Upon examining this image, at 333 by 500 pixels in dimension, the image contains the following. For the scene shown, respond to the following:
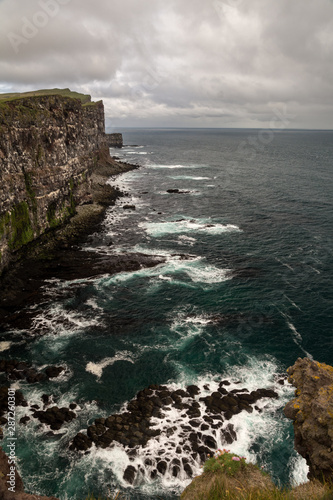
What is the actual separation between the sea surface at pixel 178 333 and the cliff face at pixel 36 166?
12.0m

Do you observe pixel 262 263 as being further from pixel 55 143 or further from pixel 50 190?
pixel 55 143

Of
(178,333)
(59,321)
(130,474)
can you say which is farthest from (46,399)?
(178,333)

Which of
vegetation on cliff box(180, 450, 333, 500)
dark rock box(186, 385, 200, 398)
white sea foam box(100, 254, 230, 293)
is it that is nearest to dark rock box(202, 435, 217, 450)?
dark rock box(186, 385, 200, 398)

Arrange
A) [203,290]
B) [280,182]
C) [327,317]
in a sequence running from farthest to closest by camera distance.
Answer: [280,182]
[203,290]
[327,317]

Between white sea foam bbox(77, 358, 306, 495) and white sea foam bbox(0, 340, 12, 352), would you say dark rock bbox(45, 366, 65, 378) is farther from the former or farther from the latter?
white sea foam bbox(77, 358, 306, 495)

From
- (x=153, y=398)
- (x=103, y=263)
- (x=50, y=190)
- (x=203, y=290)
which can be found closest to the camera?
(x=153, y=398)

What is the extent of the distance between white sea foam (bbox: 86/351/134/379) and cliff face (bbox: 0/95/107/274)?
86.2 ft

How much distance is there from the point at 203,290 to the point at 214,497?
34.2 metres

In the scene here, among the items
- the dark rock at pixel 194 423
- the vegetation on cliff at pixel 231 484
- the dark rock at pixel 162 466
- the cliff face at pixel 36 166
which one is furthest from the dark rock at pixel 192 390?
the cliff face at pixel 36 166

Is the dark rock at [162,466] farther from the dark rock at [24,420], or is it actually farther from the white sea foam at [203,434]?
the dark rock at [24,420]

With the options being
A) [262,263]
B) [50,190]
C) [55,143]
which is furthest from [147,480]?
[55,143]

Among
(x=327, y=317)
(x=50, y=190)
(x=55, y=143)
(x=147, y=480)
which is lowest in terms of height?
(x=147, y=480)

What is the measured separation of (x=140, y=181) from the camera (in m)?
126

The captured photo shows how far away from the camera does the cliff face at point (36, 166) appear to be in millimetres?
51031
